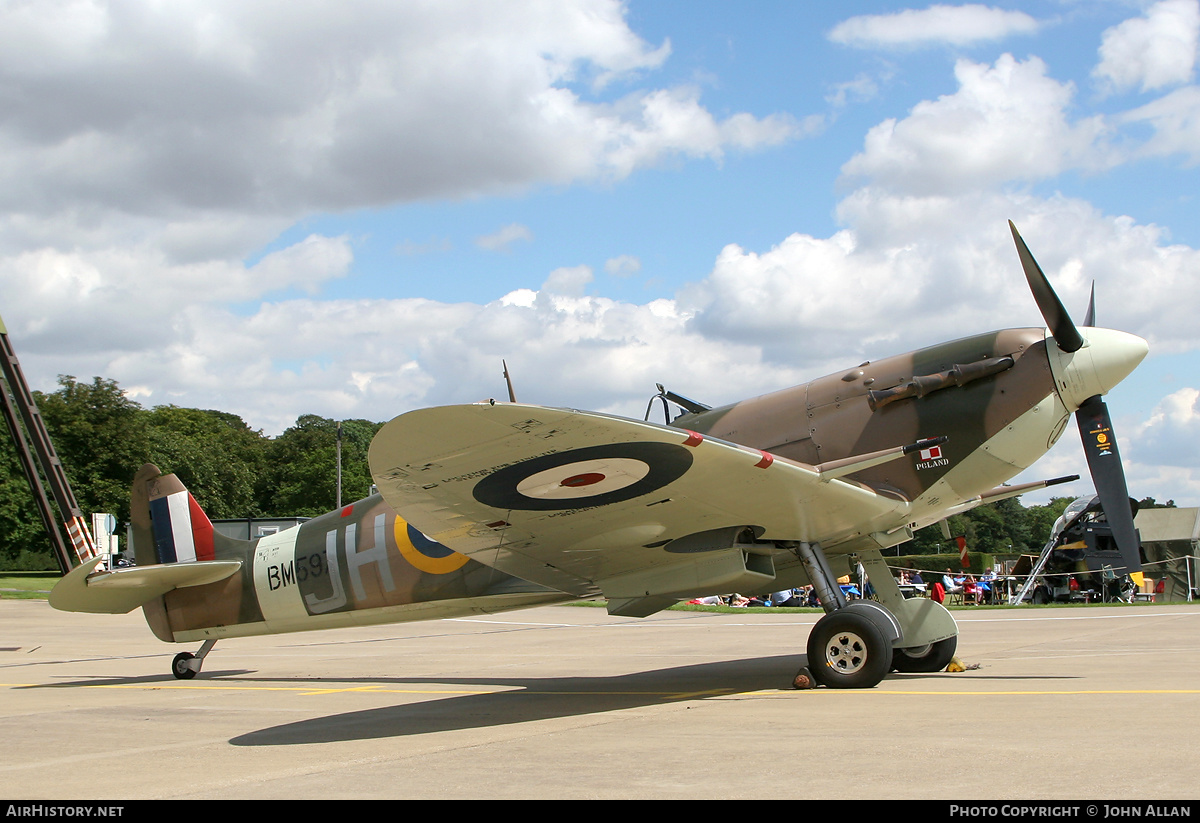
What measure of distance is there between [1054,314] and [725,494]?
128 inches

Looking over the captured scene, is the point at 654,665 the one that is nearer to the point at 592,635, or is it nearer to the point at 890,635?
the point at 890,635

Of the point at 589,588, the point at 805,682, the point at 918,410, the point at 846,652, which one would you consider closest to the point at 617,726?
the point at 805,682

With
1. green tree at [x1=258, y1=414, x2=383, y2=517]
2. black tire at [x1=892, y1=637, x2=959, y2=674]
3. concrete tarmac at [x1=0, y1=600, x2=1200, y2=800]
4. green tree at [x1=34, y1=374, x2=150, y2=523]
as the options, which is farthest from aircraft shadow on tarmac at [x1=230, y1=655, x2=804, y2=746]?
green tree at [x1=258, y1=414, x2=383, y2=517]

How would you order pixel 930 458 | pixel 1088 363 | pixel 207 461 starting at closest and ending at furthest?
pixel 1088 363 → pixel 930 458 → pixel 207 461

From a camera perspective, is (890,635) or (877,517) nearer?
(890,635)

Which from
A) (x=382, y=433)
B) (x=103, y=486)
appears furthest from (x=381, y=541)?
(x=103, y=486)

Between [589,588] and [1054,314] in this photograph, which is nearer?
[1054,314]

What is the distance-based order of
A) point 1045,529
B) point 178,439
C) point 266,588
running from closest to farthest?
point 266,588 < point 178,439 < point 1045,529

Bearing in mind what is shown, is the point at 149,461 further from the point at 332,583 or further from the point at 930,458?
the point at 930,458

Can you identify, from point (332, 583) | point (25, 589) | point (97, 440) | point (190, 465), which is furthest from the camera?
point (190, 465)

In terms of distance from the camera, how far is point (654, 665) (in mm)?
11211

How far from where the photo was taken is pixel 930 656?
9.04 meters

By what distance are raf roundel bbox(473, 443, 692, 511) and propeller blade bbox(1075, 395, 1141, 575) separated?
4.02m
